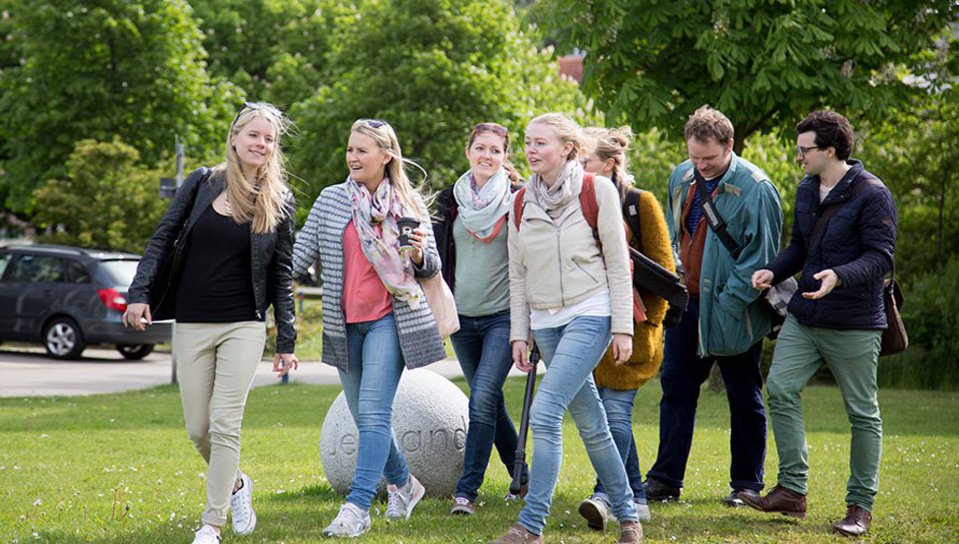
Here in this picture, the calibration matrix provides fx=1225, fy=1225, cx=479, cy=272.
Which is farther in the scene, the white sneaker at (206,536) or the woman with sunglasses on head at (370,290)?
the woman with sunglasses on head at (370,290)

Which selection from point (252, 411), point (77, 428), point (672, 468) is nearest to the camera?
point (672, 468)

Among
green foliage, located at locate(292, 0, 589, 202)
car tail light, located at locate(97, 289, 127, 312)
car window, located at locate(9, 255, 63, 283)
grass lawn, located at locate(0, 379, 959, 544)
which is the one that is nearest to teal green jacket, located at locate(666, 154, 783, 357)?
grass lawn, located at locate(0, 379, 959, 544)

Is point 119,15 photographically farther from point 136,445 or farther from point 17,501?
point 17,501

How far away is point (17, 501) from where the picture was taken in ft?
23.9

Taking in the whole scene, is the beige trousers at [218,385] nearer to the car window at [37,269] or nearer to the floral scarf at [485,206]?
the floral scarf at [485,206]

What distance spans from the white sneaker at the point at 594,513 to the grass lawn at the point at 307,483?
0.10 metres

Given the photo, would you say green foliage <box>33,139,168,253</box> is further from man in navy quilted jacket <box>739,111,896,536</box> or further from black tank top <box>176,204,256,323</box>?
man in navy quilted jacket <box>739,111,896,536</box>

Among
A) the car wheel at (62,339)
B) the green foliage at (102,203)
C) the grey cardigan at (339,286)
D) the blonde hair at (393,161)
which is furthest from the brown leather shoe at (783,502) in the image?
the green foliage at (102,203)

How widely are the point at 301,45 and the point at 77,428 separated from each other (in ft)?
92.7

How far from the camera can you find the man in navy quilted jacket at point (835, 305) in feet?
20.5

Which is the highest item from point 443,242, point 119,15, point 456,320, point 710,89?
point 119,15

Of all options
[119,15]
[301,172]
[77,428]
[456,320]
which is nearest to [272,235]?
[456,320]

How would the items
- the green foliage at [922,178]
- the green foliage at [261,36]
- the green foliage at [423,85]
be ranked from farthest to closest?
the green foliage at [261,36] < the green foliage at [423,85] < the green foliage at [922,178]

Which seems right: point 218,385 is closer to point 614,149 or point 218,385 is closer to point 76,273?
point 614,149
